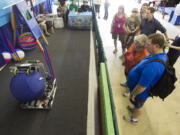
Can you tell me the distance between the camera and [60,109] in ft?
6.56

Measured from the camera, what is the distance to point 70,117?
6.22 feet

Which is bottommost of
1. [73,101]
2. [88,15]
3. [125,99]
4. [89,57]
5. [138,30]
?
[125,99]

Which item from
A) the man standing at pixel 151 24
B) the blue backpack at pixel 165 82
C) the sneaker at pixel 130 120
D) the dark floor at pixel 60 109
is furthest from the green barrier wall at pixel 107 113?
the man standing at pixel 151 24

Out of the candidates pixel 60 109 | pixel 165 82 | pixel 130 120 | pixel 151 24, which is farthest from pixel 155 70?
pixel 151 24

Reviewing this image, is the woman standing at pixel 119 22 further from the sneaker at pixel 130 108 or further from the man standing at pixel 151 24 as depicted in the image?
the sneaker at pixel 130 108

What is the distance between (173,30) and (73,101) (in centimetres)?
616

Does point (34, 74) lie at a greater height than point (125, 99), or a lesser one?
greater

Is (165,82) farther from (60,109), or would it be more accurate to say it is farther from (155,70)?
(60,109)

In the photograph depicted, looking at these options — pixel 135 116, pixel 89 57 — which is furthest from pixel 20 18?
pixel 135 116

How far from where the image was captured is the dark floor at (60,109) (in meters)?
1.74

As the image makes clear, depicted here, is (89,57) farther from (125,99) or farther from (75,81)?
(125,99)

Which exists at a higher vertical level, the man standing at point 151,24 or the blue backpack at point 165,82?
the man standing at point 151,24

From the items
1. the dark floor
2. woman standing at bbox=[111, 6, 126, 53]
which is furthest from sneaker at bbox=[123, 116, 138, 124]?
woman standing at bbox=[111, 6, 126, 53]

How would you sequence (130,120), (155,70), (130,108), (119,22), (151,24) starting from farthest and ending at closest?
(119,22) < (151,24) < (130,108) < (130,120) < (155,70)
